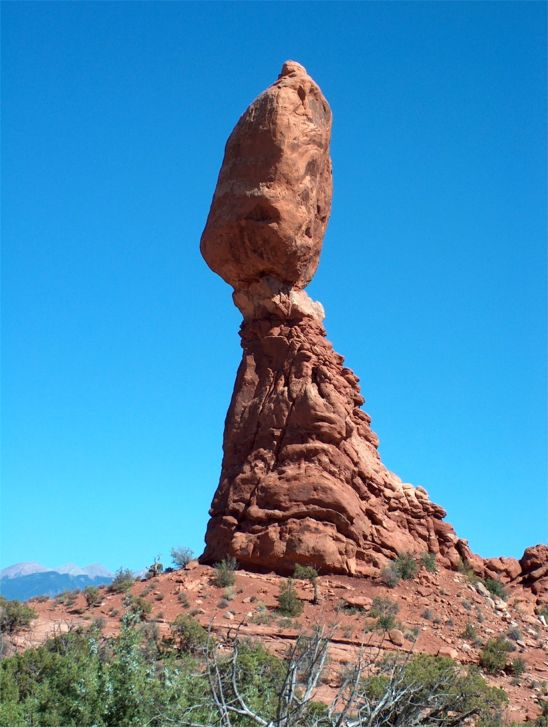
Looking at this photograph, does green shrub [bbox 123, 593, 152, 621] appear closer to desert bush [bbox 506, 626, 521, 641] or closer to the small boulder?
the small boulder

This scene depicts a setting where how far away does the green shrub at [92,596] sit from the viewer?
74.3ft

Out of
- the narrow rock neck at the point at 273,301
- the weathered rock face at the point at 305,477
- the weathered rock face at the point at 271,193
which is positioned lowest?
the weathered rock face at the point at 305,477

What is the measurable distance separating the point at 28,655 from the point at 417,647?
360 inches

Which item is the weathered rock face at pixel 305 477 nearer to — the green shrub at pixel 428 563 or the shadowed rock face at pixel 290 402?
the shadowed rock face at pixel 290 402

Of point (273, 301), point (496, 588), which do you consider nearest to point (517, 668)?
point (496, 588)

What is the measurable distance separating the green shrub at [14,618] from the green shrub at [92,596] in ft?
9.21

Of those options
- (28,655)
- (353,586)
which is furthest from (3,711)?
(353,586)

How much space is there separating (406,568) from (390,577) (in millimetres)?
860

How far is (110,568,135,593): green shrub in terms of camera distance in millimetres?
23775

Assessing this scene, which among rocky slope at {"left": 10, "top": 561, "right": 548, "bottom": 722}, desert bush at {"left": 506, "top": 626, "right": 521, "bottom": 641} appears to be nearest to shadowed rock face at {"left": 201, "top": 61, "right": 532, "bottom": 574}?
rocky slope at {"left": 10, "top": 561, "right": 548, "bottom": 722}

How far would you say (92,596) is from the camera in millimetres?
23000

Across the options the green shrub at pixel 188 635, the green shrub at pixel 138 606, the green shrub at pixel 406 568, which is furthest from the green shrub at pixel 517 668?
the green shrub at pixel 138 606

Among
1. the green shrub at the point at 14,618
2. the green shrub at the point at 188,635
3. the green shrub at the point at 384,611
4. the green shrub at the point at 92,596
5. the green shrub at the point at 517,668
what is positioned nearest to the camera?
the green shrub at the point at 188,635

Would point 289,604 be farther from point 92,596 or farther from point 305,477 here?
point 92,596
